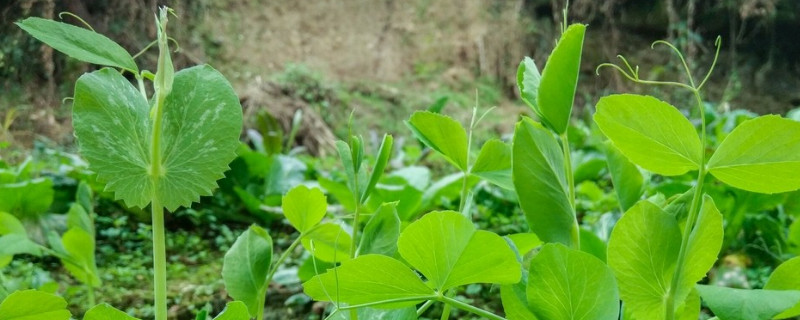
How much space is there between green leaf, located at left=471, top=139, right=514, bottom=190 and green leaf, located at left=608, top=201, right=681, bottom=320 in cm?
9

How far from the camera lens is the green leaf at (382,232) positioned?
0.26 metres

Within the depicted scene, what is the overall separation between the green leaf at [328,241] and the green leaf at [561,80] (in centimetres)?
10

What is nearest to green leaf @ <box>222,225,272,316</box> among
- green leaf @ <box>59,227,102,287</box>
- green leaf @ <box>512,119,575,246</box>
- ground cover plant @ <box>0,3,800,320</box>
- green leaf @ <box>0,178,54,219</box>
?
ground cover plant @ <box>0,3,800,320</box>

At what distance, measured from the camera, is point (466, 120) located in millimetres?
4094

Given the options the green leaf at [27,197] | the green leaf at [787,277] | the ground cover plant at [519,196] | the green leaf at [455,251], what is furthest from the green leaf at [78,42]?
the green leaf at [27,197]

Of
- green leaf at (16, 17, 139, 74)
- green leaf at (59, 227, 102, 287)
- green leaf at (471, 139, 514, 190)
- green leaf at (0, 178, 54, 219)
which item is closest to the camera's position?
green leaf at (16, 17, 139, 74)

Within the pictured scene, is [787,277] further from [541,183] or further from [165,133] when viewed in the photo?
[165,133]

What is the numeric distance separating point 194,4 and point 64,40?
3.70m

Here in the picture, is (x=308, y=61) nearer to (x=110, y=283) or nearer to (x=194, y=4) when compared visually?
(x=194, y=4)

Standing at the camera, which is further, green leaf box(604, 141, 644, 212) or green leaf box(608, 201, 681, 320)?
green leaf box(604, 141, 644, 212)

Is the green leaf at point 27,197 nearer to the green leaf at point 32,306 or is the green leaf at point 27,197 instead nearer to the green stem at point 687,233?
the green leaf at point 32,306

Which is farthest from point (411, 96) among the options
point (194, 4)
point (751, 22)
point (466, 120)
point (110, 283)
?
point (110, 283)

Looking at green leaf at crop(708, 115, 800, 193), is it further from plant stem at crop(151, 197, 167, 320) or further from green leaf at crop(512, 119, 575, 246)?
plant stem at crop(151, 197, 167, 320)

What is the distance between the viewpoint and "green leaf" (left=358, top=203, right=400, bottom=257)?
256mm
